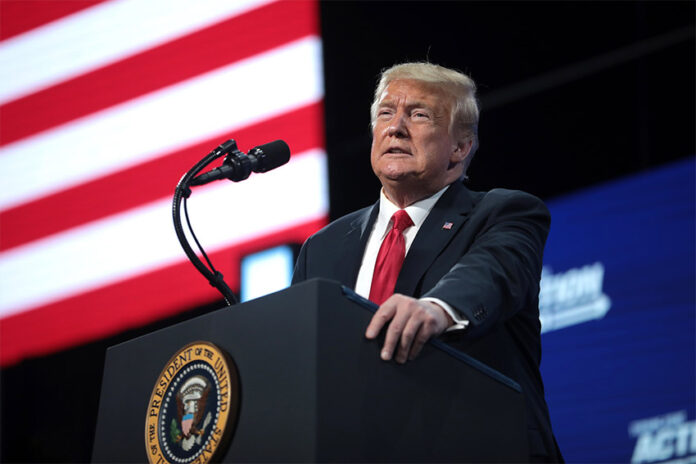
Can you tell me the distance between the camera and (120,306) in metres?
3.82

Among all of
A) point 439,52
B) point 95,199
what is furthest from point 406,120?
point 95,199

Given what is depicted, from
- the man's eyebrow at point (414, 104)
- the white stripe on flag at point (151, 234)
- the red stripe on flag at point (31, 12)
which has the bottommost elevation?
the man's eyebrow at point (414, 104)

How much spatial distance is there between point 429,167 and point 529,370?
50cm

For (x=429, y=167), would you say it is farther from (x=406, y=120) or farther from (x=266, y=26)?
(x=266, y=26)

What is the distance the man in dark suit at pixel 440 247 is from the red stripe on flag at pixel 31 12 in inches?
110

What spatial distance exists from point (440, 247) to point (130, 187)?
2584 mm

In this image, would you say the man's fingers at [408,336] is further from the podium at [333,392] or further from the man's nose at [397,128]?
the man's nose at [397,128]

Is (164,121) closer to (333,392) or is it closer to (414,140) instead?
(414,140)

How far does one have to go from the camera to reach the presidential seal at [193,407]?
114 cm

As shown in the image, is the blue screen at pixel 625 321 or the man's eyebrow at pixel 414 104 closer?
the man's eyebrow at pixel 414 104

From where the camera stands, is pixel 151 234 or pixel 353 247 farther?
pixel 151 234

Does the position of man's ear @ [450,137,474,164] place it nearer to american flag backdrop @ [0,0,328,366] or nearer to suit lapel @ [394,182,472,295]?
suit lapel @ [394,182,472,295]

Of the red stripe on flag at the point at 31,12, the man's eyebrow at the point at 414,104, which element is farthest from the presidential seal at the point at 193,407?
the red stripe on flag at the point at 31,12

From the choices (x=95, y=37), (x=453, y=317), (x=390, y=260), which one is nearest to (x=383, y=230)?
(x=390, y=260)
